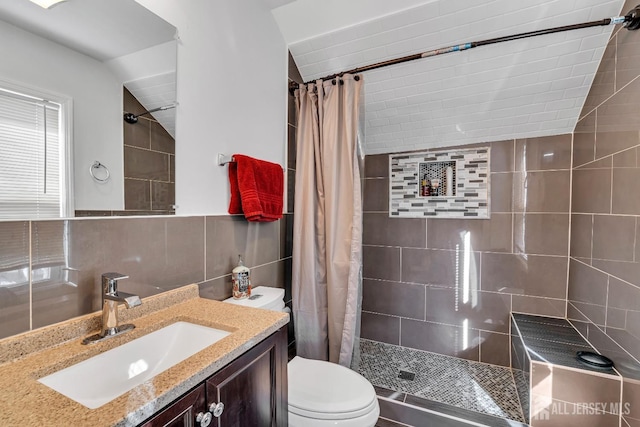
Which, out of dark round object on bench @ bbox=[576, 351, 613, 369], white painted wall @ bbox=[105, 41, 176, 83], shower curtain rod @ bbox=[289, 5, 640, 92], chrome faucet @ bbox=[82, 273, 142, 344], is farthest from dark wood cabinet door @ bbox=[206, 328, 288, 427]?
shower curtain rod @ bbox=[289, 5, 640, 92]

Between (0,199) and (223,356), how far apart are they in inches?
28.3

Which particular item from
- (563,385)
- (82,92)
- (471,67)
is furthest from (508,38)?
(82,92)

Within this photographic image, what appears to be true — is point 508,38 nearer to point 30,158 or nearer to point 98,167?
point 98,167

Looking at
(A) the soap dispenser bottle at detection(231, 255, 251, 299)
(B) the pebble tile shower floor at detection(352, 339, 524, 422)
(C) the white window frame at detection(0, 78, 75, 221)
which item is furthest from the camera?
(B) the pebble tile shower floor at detection(352, 339, 524, 422)

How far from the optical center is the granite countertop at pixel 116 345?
557 mm

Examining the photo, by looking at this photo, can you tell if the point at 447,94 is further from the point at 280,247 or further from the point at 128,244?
the point at 128,244

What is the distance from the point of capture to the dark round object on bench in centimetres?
144

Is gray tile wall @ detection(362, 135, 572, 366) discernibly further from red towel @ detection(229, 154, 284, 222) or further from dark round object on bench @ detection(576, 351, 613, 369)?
red towel @ detection(229, 154, 284, 222)

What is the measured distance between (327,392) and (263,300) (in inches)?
21.1

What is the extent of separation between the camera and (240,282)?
151cm

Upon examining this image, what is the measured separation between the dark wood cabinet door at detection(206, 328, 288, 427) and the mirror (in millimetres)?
698

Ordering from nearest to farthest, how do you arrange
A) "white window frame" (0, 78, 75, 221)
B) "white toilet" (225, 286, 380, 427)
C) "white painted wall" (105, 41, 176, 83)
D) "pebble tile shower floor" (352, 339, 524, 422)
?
"white window frame" (0, 78, 75, 221) → "white painted wall" (105, 41, 176, 83) → "white toilet" (225, 286, 380, 427) → "pebble tile shower floor" (352, 339, 524, 422)

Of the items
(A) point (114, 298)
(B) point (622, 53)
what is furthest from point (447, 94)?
(A) point (114, 298)

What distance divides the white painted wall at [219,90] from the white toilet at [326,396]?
64 centimetres
